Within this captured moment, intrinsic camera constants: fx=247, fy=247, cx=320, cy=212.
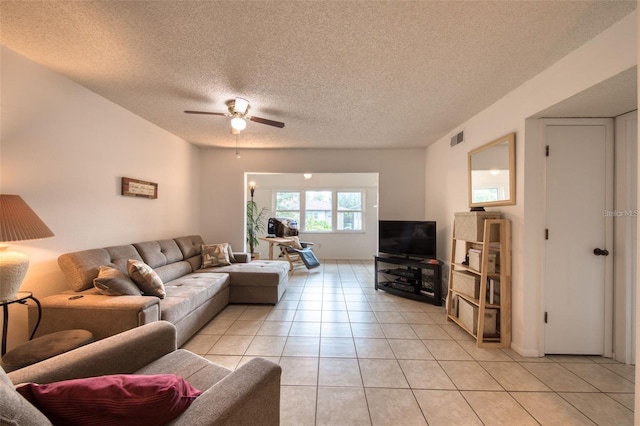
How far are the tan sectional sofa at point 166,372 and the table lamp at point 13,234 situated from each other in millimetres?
907

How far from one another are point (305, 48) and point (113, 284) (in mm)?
2421

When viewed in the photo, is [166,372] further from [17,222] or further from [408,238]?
[408,238]

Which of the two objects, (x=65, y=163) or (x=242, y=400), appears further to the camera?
(x=65, y=163)

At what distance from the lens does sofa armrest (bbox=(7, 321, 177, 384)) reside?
1058 millimetres

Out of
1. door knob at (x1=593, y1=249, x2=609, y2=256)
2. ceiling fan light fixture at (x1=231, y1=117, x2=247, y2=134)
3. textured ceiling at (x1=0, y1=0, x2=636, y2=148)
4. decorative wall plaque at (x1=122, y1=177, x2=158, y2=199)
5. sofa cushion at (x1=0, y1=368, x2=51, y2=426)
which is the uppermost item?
textured ceiling at (x1=0, y1=0, x2=636, y2=148)

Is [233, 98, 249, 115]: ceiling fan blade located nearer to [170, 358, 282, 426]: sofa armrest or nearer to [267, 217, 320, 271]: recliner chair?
[170, 358, 282, 426]: sofa armrest

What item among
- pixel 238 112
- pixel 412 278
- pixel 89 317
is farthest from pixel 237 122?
pixel 412 278

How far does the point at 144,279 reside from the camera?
2.31m

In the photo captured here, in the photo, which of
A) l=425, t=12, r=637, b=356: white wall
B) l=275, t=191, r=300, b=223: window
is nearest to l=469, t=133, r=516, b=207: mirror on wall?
l=425, t=12, r=637, b=356: white wall

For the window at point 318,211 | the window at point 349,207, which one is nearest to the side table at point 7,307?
the window at point 318,211

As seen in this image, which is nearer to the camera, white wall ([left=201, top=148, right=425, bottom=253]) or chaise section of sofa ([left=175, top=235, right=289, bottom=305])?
chaise section of sofa ([left=175, top=235, right=289, bottom=305])

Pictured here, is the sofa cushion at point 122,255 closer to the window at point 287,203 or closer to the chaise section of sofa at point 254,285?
the chaise section of sofa at point 254,285

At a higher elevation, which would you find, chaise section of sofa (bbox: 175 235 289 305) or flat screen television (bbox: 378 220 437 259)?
flat screen television (bbox: 378 220 437 259)

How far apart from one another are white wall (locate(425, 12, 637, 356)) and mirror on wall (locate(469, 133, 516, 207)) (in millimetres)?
63
